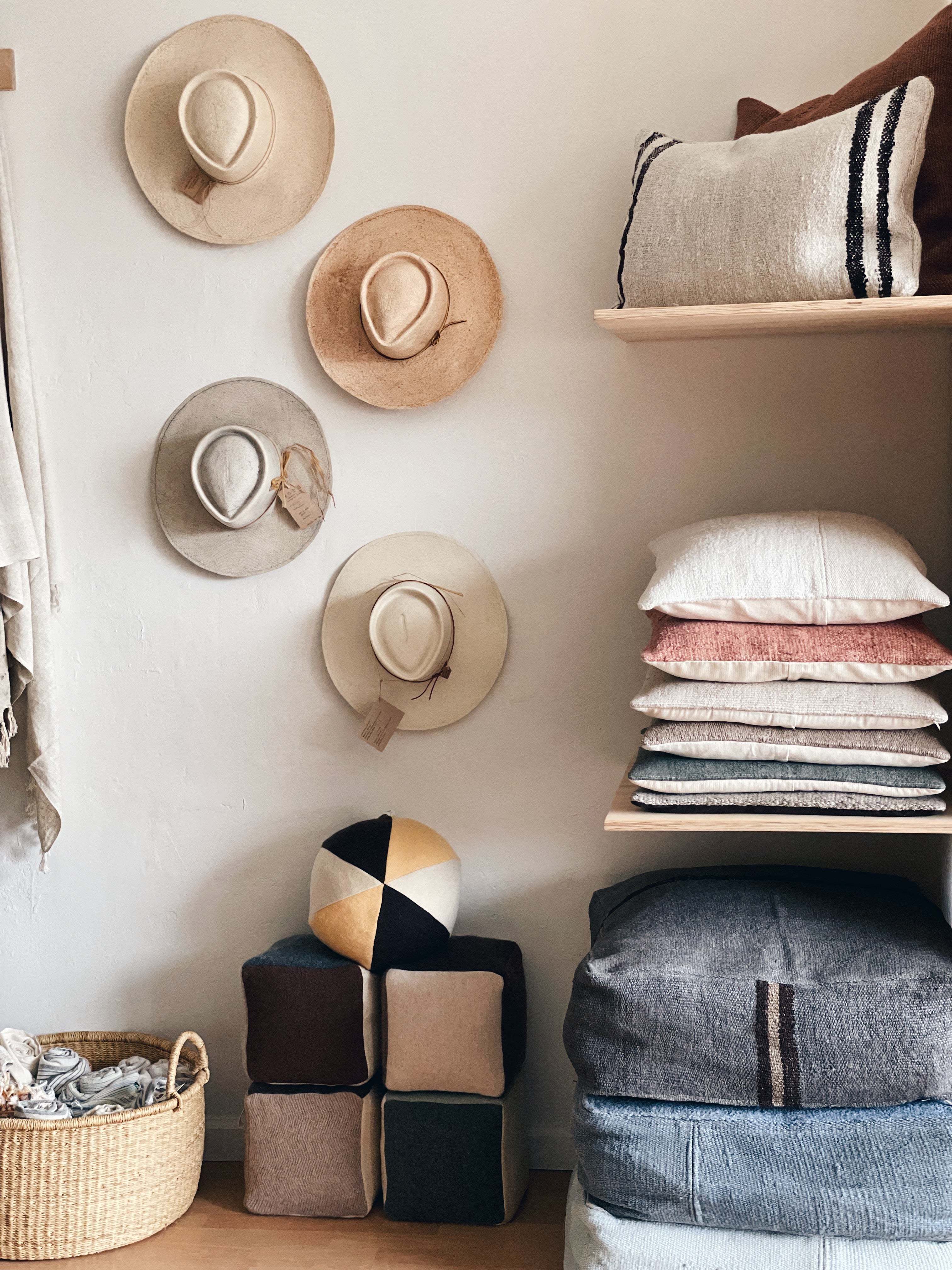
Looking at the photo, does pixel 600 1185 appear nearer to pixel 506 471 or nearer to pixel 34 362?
pixel 506 471

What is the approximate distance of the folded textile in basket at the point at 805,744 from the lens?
1565 mm

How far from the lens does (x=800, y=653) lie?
5.21 ft

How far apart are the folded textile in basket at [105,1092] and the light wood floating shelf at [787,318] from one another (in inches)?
61.3

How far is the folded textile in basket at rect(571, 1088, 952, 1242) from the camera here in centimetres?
148

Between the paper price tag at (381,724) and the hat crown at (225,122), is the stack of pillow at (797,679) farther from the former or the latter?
the hat crown at (225,122)

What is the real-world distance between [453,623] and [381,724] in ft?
0.75

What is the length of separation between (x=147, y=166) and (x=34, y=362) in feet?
1.42

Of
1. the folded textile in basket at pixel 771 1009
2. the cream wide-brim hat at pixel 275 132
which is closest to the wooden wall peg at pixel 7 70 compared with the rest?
the cream wide-brim hat at pixel 275 132

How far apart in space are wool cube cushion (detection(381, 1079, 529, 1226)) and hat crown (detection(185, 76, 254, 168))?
1.67 meters

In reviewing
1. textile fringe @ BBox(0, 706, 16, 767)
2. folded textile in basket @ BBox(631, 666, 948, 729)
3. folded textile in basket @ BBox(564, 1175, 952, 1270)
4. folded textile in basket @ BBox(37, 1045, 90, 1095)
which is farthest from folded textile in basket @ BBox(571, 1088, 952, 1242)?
textile fringe @ BBox(0, 706, 16, 767)

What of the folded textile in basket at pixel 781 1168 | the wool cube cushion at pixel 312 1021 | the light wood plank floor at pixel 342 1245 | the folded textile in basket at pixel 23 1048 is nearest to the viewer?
the folded textile in basket at pixel 781 1168

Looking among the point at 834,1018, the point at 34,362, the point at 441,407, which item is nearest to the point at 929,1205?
the point at 834,1018

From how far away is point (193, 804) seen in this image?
2.16 meters

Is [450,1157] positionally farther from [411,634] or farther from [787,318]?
[787,318]
